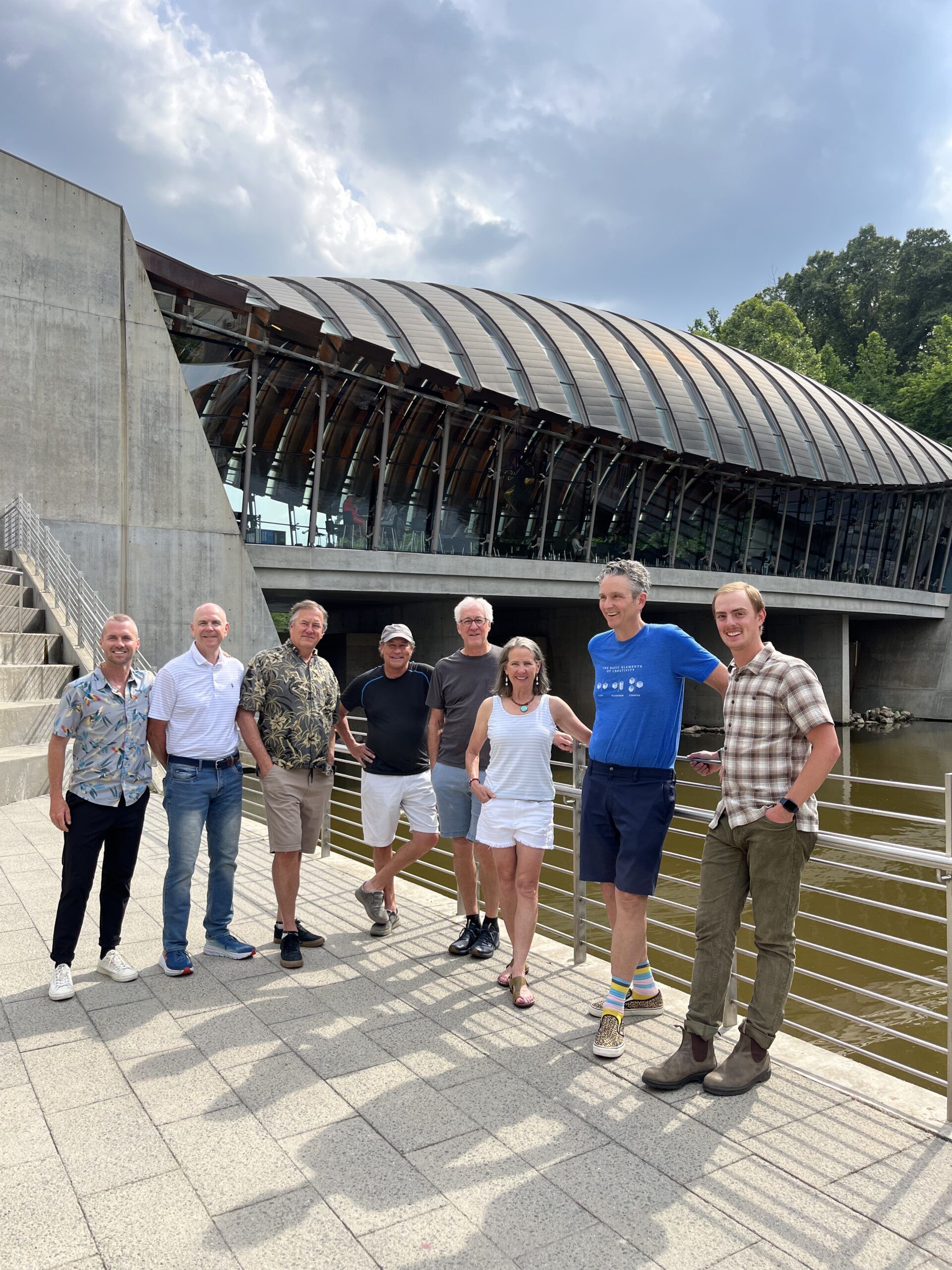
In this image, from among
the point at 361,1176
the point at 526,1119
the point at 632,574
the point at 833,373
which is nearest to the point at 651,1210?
the point at 526,1119

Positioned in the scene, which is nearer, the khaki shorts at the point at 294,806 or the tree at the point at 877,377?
the khaki shorts at the point at 294,806

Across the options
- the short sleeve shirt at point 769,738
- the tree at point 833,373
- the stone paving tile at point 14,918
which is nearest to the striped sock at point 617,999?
the short sleeve shirt at point 769,738

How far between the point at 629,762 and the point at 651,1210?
185 cm

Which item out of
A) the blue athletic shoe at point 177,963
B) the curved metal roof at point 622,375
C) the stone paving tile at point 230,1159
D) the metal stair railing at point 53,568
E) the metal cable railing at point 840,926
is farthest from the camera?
the curved metal roof at point 622,375

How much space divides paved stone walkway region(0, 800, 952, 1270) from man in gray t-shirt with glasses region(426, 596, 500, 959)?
514 millimetres

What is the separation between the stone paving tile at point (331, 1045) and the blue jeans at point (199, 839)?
3.54ft

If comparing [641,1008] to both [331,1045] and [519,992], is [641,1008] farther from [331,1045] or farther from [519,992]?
[331,1045]

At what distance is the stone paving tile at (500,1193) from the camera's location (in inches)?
108

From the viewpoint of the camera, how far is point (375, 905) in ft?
19.4

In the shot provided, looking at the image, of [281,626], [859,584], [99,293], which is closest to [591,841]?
[99,293]

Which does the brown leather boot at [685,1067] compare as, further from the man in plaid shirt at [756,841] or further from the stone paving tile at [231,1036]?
the stone paving tile at [231,1036]

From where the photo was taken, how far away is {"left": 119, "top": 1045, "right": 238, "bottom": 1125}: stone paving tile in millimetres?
3535

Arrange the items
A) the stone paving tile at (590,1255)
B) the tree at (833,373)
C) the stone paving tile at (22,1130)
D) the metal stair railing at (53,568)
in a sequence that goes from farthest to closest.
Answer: the tree at (833,373), the metal stair railing at (53,568), the stone paving tile at (22,1130), the stone paving tile at (590,1255)

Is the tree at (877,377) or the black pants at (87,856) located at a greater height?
the tree at (877,377)
